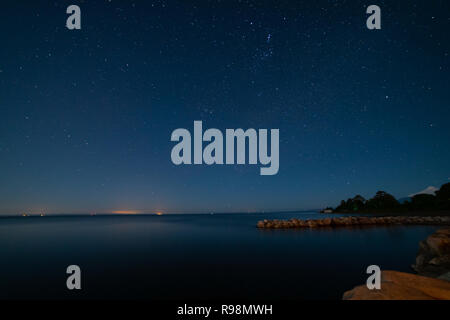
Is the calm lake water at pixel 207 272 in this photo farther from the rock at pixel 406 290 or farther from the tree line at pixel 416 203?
the tree line at pixel 416 203

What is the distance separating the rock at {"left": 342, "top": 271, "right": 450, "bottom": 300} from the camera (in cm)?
511

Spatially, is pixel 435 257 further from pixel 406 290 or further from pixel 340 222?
pixel 340 222

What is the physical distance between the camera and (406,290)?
536 centimetres

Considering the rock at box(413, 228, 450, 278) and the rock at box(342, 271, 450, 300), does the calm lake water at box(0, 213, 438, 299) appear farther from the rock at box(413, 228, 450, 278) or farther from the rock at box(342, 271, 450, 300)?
the rock at box(342, 271, 450, 300)

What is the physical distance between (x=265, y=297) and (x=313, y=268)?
16.1 ft

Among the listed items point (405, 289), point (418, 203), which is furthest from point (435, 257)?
point (418, 203)

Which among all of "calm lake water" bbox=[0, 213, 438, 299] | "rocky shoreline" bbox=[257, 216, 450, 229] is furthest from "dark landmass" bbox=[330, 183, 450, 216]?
"calm lake water" bbox=[0, 213, 438, 299]

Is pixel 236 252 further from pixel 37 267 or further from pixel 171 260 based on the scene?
pixel 37 267

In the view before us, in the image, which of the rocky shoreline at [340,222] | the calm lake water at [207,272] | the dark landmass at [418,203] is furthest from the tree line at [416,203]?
the calm lake water at [207,272]

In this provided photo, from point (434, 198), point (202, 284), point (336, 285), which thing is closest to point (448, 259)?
point (336, 285)

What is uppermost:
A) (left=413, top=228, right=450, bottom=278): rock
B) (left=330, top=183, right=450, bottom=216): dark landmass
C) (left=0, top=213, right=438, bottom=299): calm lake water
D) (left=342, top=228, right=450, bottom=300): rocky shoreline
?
(left=342, top=228, right=450, bottom=300): rocky shoreline

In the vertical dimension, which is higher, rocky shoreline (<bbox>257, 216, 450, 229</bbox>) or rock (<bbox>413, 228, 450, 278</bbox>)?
rock (<bbox>413, 228, 450, 278</bbox>)

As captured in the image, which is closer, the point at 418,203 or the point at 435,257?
the point at 435,257

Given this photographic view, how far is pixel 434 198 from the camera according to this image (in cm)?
5769
